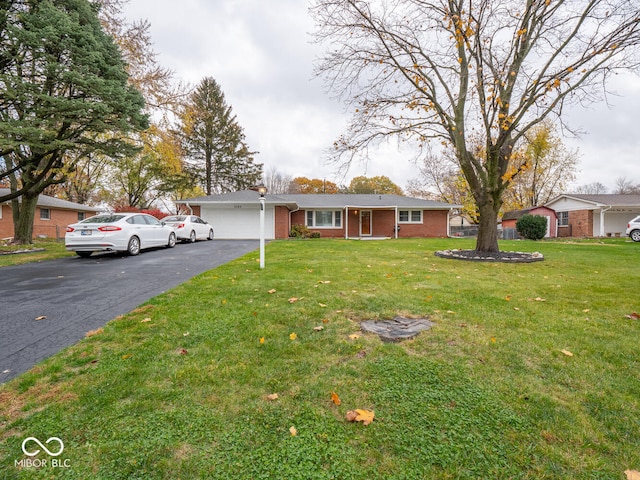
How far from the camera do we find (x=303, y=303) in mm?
4168

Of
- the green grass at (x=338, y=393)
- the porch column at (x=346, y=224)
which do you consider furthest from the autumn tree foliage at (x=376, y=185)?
the green grass at (x=338, y=393)

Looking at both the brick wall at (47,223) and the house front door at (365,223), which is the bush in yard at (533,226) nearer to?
the house front door at (365,223)

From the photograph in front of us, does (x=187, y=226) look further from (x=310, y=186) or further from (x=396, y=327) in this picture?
(x=310, y=186)

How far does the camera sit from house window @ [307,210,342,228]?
74.4ft

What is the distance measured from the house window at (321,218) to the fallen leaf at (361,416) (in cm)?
2087

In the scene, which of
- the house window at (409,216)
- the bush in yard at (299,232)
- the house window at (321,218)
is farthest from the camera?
the house window at (409,216)

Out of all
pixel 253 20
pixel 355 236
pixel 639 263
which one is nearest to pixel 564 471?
pixel 639 263

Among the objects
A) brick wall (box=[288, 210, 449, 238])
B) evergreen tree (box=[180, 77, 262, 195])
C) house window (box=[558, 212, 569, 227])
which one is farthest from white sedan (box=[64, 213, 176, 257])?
house window (box=[558, 212, 569, 227])

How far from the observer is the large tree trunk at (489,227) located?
32.3 ft

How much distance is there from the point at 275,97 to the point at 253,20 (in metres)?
5.25

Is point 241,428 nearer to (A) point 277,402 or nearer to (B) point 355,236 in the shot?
(A) point 277,402

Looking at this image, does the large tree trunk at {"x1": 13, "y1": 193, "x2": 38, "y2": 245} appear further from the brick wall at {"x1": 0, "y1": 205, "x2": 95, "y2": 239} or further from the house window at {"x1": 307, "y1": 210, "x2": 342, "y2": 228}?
the house window at {"x1": 307, "y1": 210, "x2": 342, "y2": 228}

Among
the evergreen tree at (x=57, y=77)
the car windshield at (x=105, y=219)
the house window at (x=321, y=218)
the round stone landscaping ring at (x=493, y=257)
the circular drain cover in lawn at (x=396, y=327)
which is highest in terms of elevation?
the evergreen tree at (x=57, y=77)

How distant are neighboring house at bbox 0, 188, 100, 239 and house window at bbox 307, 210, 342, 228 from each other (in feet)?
65.1
